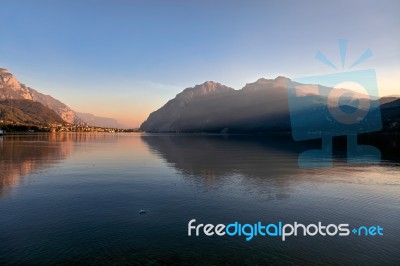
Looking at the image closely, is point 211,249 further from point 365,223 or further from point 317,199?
point 317,199

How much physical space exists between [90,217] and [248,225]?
2005 cm

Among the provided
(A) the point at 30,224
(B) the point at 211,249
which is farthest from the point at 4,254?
(B) the point at 211,249

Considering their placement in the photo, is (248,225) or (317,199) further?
(317,199)

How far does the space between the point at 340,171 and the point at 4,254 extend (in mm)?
78116

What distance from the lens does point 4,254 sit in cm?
2619

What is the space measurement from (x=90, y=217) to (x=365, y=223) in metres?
35.1

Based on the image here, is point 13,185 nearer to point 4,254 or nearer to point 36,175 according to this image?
point 36,175

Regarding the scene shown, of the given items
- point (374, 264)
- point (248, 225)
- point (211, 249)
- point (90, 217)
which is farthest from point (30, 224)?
point (374, 264)

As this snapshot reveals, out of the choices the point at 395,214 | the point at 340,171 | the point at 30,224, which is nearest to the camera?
the point at 30,224

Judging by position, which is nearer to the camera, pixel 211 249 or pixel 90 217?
pixel 211 249

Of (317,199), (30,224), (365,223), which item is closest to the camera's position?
(30,224)

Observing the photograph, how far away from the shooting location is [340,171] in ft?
263

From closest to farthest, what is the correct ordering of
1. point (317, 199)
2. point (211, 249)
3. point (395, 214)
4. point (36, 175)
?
1. point (211, 249)
2. point (395, 214)
3. point (317, 199)
4. point (36, 175)

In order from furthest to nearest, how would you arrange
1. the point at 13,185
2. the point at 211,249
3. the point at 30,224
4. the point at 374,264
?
the point at 13,185
the point at 30,224
the point at 211,249
the point at 374,264
